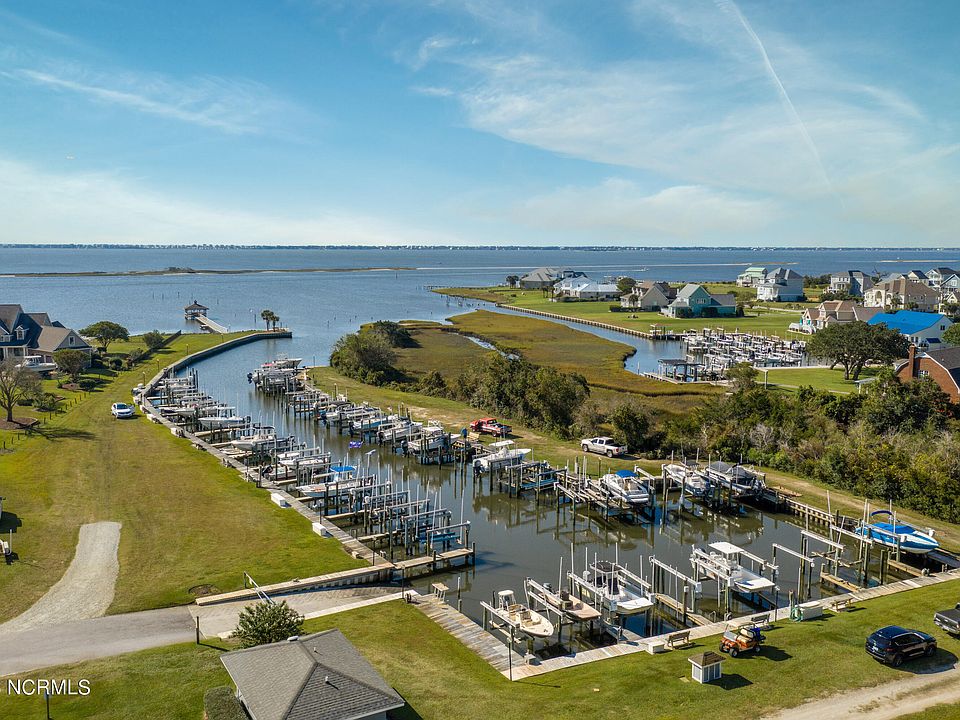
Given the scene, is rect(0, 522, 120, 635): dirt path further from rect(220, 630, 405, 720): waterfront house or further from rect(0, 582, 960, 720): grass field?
rect(220, 630, 405, 720): waterfront house

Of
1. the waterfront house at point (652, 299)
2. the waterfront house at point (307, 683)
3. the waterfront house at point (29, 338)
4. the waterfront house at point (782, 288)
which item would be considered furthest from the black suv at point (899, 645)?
the waterfront house at point (782, 288)

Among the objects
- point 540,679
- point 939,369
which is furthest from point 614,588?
point 939,369

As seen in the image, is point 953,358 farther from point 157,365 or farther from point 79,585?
point 157,365

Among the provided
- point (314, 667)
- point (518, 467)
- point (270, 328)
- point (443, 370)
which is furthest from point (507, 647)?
point (270, 328)

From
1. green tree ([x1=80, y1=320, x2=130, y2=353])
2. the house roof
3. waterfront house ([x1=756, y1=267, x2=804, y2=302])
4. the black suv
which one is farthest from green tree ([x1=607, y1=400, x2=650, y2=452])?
waterfront house ([x1=756, y1=267, x2=804, y2=302])

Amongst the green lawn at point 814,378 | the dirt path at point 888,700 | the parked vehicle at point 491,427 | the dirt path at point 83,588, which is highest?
the green lawn at point 814,378

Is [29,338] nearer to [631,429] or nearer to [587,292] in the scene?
[631,429]

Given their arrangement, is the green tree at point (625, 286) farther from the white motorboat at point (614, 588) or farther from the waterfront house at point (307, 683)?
the waterfront house at point (307, 683)
